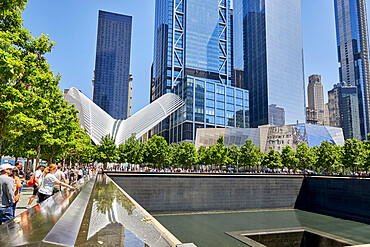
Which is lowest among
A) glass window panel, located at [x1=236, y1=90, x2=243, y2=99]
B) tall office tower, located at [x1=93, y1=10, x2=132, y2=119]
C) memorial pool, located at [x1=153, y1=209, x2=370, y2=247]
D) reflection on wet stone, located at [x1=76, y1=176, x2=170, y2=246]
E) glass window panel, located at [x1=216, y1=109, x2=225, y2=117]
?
memorial pool, located at [x1=153, y1=209, x2=370, y2=247]

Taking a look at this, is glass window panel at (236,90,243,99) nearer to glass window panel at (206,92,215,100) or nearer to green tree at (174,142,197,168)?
glass window panel at (206,92,215,100)

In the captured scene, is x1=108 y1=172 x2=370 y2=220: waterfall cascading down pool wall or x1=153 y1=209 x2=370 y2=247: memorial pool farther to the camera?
x1=108 y1=172 x2=370 y2=220: waterfall cascading down pool wall

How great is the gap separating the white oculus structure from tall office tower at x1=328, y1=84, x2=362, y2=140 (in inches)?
5705

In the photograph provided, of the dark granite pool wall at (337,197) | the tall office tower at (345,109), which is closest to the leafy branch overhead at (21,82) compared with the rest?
the dark granite pool wall at (337,197)

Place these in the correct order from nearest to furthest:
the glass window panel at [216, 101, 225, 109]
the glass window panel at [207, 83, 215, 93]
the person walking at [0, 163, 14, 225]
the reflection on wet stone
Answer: the reflection on wet stone < the person walking at [0, 163, 14, 225] < the glass window panel at [207, 83, 215, 93] < the glass window panel at [216, 101, 225, 109]

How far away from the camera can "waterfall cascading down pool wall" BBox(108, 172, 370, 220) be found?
19203 mm

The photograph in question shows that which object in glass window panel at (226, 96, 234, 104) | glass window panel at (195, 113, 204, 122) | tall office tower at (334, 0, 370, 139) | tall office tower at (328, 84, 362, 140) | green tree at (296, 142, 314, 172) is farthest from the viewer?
tall office tower at (334, 0, 370, 139)

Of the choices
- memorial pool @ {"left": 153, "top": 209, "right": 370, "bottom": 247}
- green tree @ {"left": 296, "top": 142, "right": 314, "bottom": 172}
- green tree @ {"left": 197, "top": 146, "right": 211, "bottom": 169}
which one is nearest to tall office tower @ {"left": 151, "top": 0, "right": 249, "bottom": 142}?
green tree @ {"left": 197, "top": 146, "right": 211, "bottom": 169}

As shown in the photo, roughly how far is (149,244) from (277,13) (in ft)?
376

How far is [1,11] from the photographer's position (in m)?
6.93

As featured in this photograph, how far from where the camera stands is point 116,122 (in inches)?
2736

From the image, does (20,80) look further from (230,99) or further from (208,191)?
(230,99)

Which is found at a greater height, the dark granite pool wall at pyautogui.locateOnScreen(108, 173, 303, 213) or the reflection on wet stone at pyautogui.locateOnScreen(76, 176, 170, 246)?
the reflection on wet stone at pyautogui.locateOnScreen(76, 176, 170, 246)

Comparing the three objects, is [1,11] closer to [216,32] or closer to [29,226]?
[29,226]
